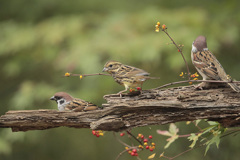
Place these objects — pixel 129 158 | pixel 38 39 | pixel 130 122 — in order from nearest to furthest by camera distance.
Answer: pixel 130 122 < pixel 38 39 < pixel 129 158

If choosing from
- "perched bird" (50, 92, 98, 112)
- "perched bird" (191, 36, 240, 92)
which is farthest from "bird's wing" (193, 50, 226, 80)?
"perched bird" (50, 92, 98, 112)

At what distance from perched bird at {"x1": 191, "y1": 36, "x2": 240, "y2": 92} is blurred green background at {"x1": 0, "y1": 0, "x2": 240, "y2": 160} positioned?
5.59 ft

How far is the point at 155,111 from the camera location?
11.2 ft

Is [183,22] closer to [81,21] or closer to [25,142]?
[81,21]

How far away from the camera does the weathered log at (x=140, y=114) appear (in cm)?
336

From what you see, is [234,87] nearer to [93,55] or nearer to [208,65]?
[208,65]

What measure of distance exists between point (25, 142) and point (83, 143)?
3.94ft

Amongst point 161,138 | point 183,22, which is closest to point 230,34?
point 183,22

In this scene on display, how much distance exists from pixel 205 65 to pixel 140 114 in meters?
0.97

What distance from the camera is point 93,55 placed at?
607 centimetres

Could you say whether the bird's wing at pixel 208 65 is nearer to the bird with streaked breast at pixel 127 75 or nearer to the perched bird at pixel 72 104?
the bird with streaked breast at pixel 127 75

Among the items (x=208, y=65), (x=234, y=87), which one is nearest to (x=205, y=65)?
(x=208, y=65)

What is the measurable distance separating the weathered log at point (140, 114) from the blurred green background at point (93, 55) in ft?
7.58

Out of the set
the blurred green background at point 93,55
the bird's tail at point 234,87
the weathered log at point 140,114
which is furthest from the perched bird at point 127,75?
the blurred green background at point 93,55
